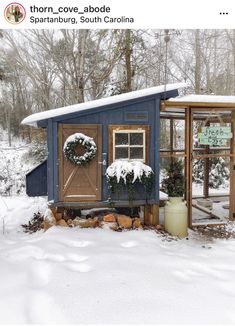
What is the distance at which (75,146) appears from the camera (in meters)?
6.29

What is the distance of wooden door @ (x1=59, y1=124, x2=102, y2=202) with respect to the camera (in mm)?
6406

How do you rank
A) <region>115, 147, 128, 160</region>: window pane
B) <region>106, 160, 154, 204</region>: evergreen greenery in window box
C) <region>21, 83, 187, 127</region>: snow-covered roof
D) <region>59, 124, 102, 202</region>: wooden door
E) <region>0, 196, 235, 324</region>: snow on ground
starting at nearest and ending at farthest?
<region>0, 196, 235, 324</region>: snow on ground → <region>21, 83, 187, 127</region>: snow-covered roof → <region>106, 160, 154, 204</region>: evergreen greenery in window box → <region>59, 124, 102, 202</region>: wooden door → <region>115, 147, 128, 160</region>: window pane

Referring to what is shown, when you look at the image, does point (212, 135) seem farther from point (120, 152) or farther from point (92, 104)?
point (92, 104)

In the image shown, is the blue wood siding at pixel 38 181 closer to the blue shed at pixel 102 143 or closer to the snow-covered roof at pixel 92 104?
the blue shed at pixel 102 143

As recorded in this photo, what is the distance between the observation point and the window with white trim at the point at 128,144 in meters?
6.50

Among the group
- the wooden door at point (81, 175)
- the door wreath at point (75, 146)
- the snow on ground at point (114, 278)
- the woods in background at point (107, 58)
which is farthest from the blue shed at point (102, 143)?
the woods in background at point (107, 58)

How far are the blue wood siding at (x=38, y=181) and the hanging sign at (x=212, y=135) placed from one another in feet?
11.4

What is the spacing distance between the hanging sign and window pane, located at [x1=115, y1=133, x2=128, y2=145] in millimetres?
1738

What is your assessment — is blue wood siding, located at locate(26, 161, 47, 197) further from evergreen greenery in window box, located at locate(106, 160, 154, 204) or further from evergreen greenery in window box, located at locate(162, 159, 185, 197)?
evergreen greenery in window box, located at locate(162, 159, 185, 197)

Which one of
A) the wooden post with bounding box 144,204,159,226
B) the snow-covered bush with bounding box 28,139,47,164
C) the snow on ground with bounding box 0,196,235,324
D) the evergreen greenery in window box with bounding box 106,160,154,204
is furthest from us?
the snow-covered bush with bounding box 28,139,47,164

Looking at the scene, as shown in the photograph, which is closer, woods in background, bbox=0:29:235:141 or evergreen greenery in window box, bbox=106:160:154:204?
evergreen greenery in window box, bbox=106:160:154:204

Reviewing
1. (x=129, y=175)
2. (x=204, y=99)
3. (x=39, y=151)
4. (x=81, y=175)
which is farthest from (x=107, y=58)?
(x=129, y=175)

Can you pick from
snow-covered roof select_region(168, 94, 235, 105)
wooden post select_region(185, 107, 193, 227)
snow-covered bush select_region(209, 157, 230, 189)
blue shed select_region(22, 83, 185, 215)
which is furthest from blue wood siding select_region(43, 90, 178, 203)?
snow-covered bush select_region(209, 157, 230, 189)

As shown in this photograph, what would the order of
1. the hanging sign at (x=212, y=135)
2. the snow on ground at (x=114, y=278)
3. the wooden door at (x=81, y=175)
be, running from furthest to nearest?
1. the hanging sign at (x=212, y=135)
2. the wooden door at (x=81, y=175)
3. the snow on ground at (x=114, y=278)
